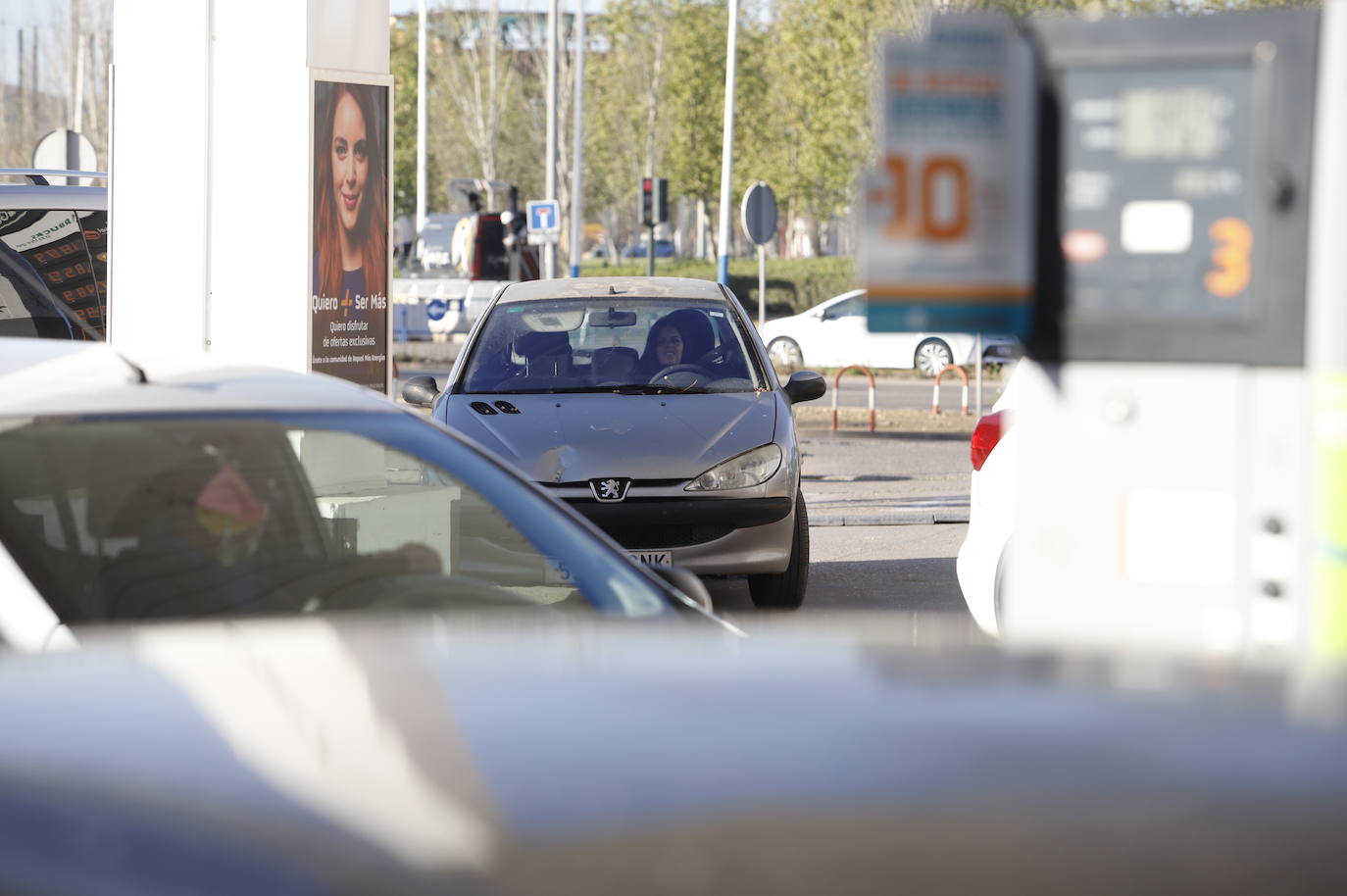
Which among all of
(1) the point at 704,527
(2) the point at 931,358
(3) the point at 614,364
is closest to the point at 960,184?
(1) the point at 704,527

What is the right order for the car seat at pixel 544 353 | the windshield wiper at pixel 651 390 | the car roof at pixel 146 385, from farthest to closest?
the car seat at pixel 544 353, the windshield wiper at pixel 651 390, the car roof at pixel 146 385

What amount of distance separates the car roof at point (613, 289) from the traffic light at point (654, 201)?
25.5 metres

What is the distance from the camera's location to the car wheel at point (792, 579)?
852 centimetres

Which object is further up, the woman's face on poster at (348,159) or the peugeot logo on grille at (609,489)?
the woman's face on poster at (348,159)

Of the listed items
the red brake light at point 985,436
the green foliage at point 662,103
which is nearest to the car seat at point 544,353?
the red brake light at point 985,436

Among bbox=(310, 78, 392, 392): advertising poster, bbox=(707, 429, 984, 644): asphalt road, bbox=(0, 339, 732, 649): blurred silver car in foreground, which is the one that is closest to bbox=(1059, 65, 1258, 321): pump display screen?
bbox=(0, 339, 732, 649): blurred silver car in foreground

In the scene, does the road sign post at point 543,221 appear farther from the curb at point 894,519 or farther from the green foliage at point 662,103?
the green foliage at point 662,103

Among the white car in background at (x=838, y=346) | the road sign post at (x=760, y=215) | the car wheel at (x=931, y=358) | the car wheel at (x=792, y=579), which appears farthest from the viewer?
the white car in background at (x=838, y=346)

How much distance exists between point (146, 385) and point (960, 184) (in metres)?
2.14

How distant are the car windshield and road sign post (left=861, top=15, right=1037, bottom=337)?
8204 mm

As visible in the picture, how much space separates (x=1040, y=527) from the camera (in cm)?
220

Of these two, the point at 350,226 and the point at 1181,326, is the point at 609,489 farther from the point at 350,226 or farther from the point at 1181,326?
the point at 1181,326

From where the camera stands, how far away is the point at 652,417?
846cm

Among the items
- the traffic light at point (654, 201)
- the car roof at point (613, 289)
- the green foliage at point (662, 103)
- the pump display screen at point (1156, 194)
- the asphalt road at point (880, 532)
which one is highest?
the green foliage at point (662, 103)
